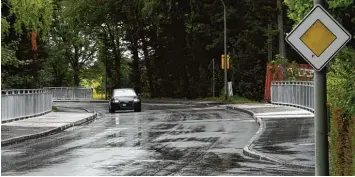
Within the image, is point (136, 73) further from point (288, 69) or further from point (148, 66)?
point (288, 69)

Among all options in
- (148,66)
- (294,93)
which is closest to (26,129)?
(294,93)

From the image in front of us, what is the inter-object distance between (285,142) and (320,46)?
340 inches

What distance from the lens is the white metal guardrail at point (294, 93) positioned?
92.8 feet

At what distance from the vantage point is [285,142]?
52.9 ft

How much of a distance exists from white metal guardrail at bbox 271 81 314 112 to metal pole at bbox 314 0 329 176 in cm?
1948

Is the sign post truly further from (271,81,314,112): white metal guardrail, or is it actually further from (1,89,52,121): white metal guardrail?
(271,81,314,112): white metal guardrail

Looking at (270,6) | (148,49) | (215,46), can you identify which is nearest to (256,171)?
(270,6)

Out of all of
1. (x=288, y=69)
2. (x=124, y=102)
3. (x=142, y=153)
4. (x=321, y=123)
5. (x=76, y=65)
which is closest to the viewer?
(x=321, y=123)

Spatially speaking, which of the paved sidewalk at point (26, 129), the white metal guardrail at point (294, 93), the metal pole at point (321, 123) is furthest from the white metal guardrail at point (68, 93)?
the metal pole at point (321, 123)

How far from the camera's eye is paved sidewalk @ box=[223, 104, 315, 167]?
13164 millimetres

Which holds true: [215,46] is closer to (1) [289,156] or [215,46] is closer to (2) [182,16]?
(2) [182,16]

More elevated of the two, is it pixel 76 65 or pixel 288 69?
pixel 76 65

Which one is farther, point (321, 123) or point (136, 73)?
point (136, 73)

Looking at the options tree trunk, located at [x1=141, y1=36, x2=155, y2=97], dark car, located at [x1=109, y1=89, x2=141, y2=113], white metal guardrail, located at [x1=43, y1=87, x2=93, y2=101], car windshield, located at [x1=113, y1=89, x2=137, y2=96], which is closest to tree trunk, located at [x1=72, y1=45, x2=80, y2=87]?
white metal guardrail, located at [x1=43, y1=87, x2=93, y2=101]
